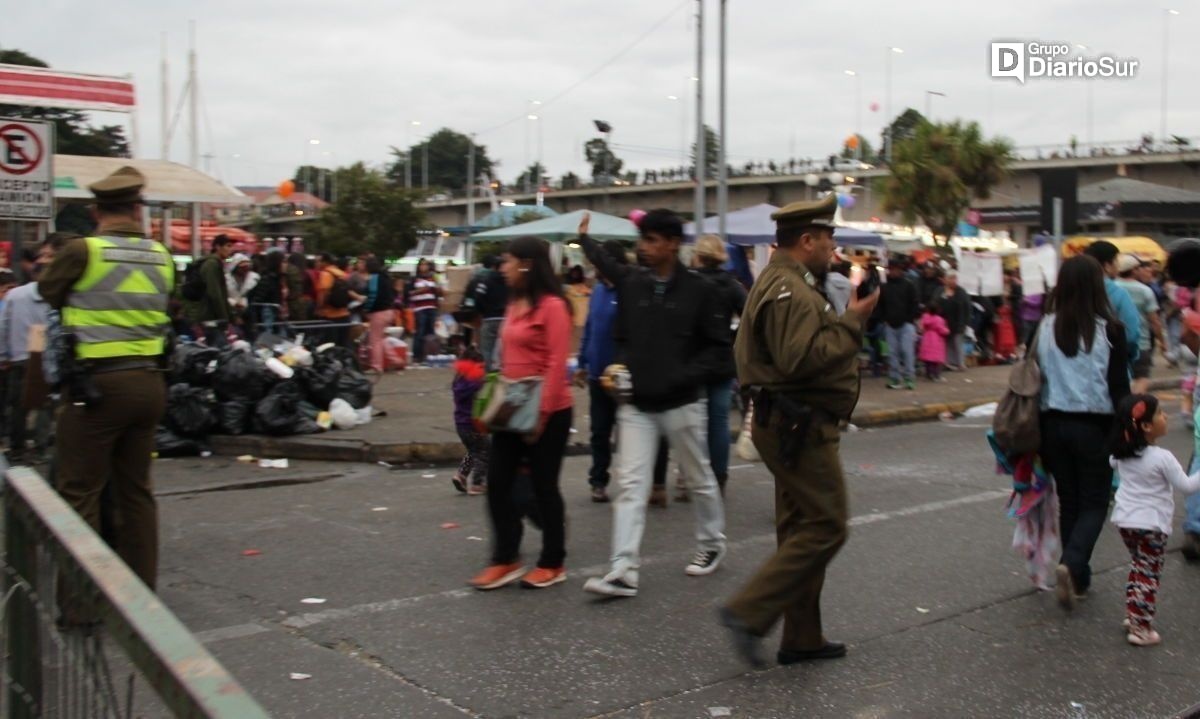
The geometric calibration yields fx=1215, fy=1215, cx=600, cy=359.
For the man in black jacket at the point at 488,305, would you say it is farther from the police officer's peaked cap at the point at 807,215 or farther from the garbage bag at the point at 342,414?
the police officer's peaked cap at the point at 807,215

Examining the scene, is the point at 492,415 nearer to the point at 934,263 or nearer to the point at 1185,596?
the point at 1185,596

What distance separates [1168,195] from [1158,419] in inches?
1915

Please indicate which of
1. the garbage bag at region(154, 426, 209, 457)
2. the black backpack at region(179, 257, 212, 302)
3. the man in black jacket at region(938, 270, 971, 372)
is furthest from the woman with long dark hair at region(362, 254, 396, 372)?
the man in black jacket at region(938, 270, 971, 372)

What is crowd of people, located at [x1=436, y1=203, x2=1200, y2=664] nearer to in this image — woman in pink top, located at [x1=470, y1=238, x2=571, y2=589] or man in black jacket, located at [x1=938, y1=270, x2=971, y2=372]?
woman in pink top, located at [x1=470, y1=238, x2=571, y2=589]

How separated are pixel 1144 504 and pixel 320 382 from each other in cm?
766

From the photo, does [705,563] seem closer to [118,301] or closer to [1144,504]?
[1144,504]

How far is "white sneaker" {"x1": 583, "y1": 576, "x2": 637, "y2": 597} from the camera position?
231 inches

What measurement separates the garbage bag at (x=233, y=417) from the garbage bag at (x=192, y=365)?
0.31 metres

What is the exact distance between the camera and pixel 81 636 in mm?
2266

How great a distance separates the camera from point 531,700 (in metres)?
4.57

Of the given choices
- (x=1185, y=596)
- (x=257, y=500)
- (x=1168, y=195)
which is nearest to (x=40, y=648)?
(x=1185, y=596)

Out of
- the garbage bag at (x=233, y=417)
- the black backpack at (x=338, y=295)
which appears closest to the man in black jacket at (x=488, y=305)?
the garbage bag at (x=233, y=417)

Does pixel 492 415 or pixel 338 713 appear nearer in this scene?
pixel 338 713

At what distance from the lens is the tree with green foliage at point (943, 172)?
42.5m
